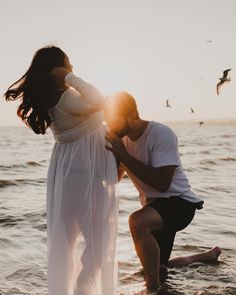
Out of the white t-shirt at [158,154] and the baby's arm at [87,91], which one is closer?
the baby's arm at [87,91]

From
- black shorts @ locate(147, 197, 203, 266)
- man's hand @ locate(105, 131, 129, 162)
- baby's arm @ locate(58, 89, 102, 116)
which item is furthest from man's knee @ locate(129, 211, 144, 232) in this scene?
baby's arm @ locate(58, 89, 102, 116)

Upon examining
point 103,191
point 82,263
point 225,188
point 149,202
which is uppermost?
point 103,191

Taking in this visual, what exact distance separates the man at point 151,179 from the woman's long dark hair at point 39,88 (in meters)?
0.51

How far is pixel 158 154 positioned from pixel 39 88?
1.21 m

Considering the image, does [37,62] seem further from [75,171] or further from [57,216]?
[57,216]

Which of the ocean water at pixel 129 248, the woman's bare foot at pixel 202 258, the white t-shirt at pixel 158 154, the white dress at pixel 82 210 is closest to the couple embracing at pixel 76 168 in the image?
the white dress at pixel 82 210

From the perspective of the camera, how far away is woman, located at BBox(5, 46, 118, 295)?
3607 mm

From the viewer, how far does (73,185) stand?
12.0 ft

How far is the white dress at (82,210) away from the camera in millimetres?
3660

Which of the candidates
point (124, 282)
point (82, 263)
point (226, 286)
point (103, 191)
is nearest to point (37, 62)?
point (103, 191)

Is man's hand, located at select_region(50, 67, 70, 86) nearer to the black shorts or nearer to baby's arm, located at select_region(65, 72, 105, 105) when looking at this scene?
baby's arm, located at select_region(65, 72, 105, 105)

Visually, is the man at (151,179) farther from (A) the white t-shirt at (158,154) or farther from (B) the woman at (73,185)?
(B) the woman at (73,185)

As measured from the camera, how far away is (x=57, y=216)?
3684mm

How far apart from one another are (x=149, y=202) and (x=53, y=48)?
1.68 m
